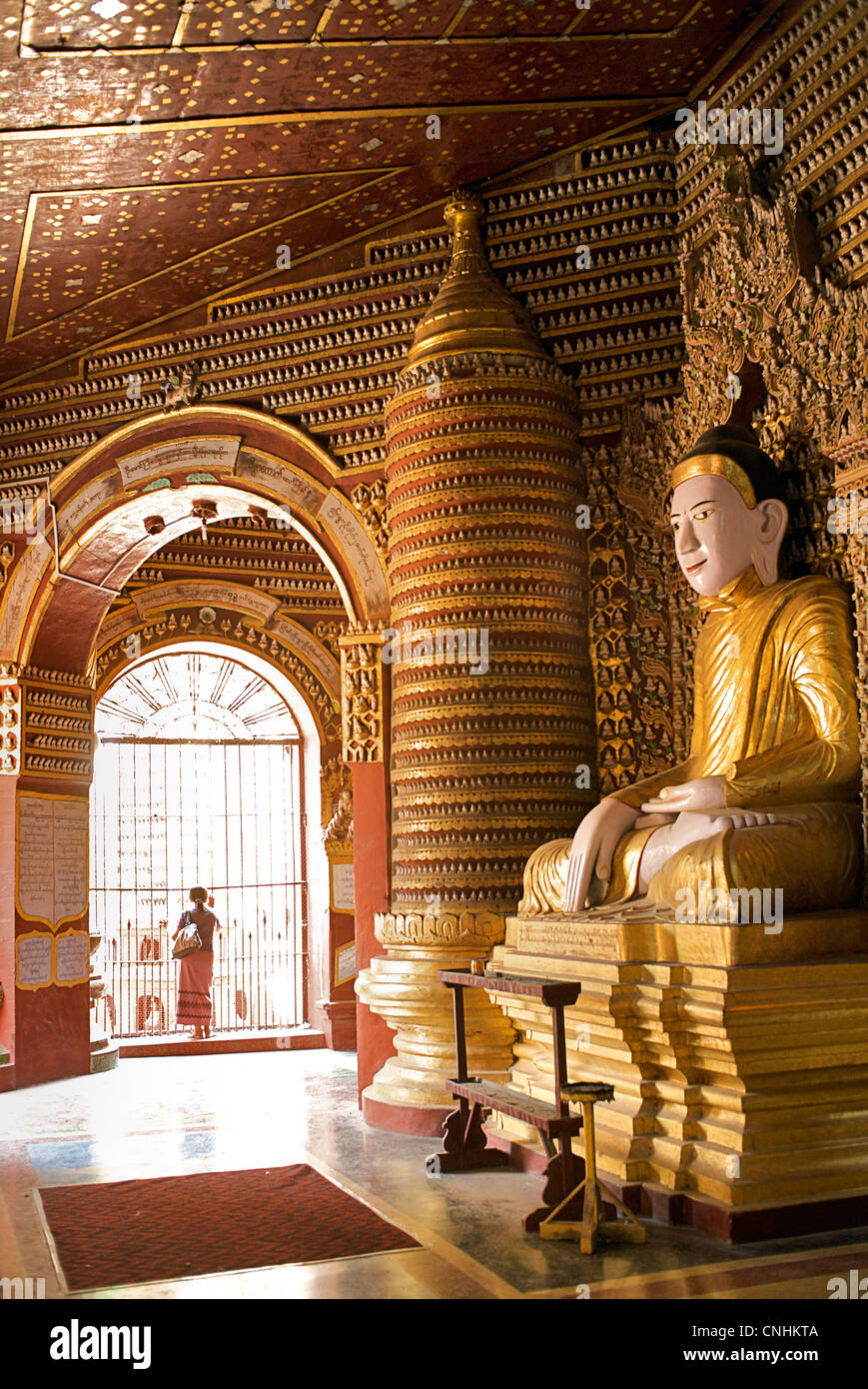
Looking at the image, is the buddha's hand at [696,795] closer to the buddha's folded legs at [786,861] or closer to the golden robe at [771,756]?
the golden robe at [771,756]

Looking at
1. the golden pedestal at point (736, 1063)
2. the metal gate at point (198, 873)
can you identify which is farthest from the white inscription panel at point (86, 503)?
the golden pedestal at point (736, 1063)

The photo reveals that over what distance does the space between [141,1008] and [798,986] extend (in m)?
8.88

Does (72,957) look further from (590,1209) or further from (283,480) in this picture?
(590,1209)

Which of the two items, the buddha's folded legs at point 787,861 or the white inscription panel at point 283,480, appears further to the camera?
the white inscription panel at point 283,480

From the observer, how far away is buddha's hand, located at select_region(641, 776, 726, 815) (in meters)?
4.27

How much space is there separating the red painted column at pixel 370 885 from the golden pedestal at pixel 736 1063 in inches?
91.2

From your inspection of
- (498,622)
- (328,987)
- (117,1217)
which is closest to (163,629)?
(328,987)

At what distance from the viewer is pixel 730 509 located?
15.5ft

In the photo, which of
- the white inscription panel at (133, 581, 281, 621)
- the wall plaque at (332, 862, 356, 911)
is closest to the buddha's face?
the wall plaque at (332, 862, 356, 911)

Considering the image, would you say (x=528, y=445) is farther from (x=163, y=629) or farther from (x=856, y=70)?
(x=163, y=629)

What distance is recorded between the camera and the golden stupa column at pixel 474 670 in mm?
5672

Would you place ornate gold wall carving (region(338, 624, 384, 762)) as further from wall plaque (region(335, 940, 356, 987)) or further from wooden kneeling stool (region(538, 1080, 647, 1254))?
wall plaque (region(335, 940, 356, 987))

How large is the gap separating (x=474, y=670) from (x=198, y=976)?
5.61 meters

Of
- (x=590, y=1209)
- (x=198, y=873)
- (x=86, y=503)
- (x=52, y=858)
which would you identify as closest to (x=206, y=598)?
(x=86, y=503)
